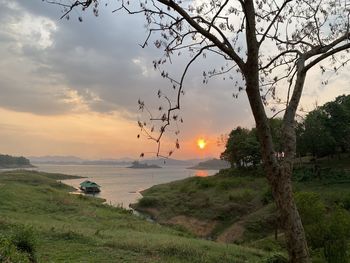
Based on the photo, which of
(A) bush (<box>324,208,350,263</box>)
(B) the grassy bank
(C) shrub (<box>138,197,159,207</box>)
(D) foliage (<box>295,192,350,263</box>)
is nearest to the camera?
(A) bush (<box>324,208,350,263</box>)

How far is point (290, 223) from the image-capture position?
320 inches

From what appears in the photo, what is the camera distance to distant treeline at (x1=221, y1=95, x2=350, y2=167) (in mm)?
64812

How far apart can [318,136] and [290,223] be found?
197 feet

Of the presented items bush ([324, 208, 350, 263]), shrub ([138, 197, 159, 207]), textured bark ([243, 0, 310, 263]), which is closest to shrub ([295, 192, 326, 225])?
bush ([324, 208, 350, 263])

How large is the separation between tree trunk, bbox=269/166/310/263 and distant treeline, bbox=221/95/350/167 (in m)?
50.1

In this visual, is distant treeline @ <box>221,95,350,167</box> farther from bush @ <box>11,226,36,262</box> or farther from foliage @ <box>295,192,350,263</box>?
bush @ <box>11,226,36,262</box>

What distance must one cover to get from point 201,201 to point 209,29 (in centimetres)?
4990

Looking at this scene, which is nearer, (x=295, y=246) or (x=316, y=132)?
(x=295, y=246)

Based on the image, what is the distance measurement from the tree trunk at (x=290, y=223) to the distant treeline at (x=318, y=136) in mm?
50062

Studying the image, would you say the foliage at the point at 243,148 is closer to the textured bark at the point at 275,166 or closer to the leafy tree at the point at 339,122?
the leafy tree at the point at 339,122

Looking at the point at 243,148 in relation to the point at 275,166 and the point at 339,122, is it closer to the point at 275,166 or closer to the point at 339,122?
the point at 339,122

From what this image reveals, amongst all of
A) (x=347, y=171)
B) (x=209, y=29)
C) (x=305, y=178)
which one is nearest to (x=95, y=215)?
(x=209, y=29)

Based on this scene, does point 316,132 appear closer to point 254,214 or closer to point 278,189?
point 254,214

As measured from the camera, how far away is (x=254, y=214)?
151 ft
